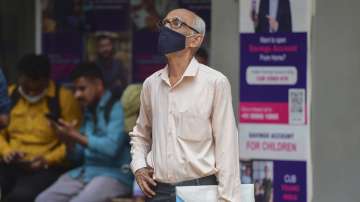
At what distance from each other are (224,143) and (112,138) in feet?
8.77

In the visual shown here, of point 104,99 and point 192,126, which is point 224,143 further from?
point 104,99

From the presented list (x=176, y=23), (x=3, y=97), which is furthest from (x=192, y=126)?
(x=3, y=97)

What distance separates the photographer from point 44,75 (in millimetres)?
7891

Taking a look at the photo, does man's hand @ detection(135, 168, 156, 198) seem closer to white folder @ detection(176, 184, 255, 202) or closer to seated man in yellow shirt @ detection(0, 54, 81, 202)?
white folder @ detection(176, 184, 255, 202)

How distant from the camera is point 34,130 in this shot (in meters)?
7.97

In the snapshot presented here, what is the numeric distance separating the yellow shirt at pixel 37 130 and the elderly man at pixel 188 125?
3038 millimetres

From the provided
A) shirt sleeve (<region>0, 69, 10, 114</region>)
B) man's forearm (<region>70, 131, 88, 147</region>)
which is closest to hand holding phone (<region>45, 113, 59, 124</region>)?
man's forearm (<region>70, 131, 88, 147</region>)

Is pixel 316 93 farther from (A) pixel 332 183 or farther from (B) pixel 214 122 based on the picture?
(B) pixel 214 122

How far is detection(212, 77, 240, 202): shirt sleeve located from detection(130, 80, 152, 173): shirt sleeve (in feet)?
1.60

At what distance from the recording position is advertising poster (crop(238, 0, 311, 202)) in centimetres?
670

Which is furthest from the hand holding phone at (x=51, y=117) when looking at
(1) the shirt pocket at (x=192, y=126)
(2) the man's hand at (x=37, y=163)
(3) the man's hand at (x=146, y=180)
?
(1) the shirt pocket at (x=192, y=126)

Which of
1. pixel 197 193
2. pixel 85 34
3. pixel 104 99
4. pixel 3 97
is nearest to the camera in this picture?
pixel 197 193

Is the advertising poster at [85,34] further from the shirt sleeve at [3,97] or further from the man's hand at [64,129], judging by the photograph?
the shirt sleeve at [3,97]

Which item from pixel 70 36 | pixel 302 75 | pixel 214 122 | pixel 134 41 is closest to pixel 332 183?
pixel 302 75
